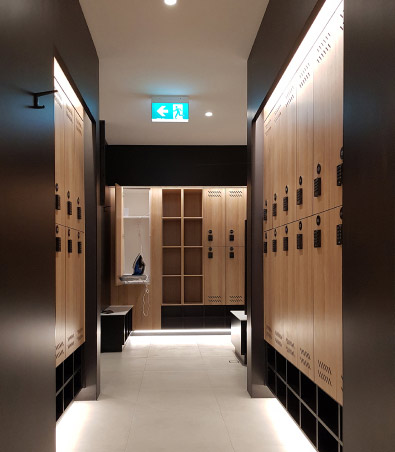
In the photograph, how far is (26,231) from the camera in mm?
2592

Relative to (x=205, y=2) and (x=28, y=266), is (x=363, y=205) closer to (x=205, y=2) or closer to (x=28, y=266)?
(x=28, y=266)

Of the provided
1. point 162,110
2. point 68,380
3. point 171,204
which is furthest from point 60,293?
point 171,204

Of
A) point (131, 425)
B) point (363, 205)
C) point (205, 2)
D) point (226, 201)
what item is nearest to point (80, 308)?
point (131, 425)

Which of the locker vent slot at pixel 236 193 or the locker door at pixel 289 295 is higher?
the locker vent slot at pixel 236 193

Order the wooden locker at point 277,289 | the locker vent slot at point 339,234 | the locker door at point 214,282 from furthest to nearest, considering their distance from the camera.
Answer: the locker door at point 214,282 → the wooden locker at point 277,289 → the locker vent slot at point 339,234

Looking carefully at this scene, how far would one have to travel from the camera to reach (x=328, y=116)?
3100 millimetres

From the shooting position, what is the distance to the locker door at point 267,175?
5.07 metres

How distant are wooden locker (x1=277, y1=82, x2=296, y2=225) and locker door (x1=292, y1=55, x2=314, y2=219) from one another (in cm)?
14

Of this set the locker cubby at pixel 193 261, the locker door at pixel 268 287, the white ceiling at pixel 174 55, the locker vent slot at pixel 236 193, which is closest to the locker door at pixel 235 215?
the locker vent slot at pixel 236 193

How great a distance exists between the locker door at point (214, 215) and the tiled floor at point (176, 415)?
10.8ft

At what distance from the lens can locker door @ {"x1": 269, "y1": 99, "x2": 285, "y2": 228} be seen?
459 centimetres

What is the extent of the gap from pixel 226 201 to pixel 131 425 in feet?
20.4

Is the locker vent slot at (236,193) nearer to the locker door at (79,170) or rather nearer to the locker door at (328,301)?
the locker door at (79,170)

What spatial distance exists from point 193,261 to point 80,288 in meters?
5.52
